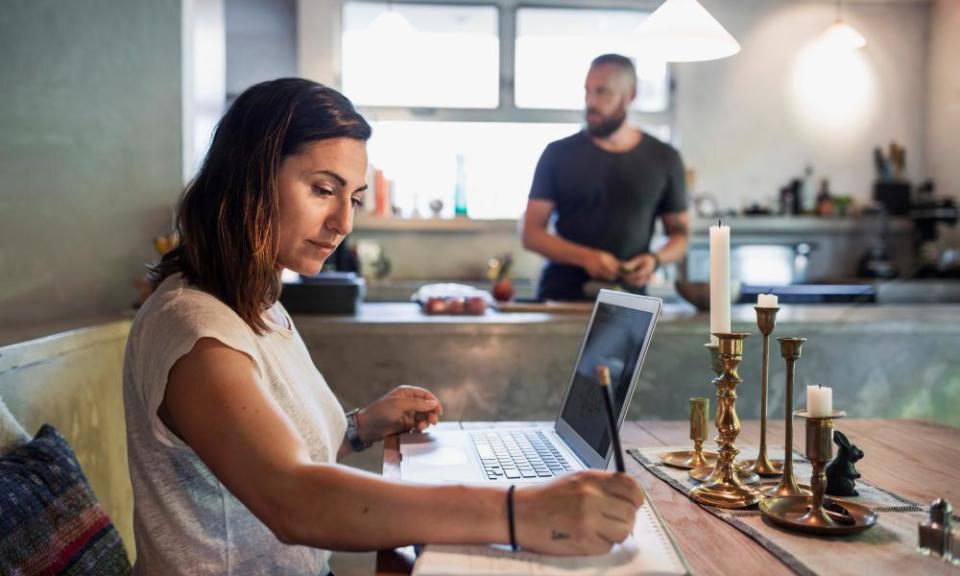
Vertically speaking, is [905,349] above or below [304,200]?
below

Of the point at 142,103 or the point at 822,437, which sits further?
the point at 142,103

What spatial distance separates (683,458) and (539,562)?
23.5 inches

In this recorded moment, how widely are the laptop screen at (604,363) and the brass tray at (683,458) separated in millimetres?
162

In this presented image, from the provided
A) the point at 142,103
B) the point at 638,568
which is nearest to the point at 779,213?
the point at 142,103

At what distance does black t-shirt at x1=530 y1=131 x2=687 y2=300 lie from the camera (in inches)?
119

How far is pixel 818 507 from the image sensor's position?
966mm

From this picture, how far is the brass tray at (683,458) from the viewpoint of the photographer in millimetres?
1280

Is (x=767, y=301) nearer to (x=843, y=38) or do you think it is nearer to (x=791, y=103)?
(x=843, y=38)

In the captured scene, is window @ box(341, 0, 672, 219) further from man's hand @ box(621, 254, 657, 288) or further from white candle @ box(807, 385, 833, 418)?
white candle @ box(807, 385, 833, 418)

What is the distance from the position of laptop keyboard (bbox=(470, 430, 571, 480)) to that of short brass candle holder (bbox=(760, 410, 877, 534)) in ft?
1.03

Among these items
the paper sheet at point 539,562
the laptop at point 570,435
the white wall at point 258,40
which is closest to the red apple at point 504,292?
the laptop at point 570,435

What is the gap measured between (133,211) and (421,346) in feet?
3.66

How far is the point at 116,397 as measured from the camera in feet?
7.45

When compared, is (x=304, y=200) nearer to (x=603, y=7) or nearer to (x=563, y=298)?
(x=563, y=298)
